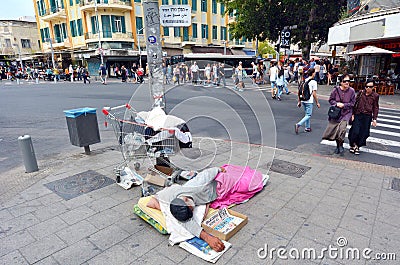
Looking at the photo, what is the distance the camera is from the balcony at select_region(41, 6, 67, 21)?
3562 centimetres

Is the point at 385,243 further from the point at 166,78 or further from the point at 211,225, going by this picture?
the point at 166,78

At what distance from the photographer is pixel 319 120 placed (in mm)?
9117

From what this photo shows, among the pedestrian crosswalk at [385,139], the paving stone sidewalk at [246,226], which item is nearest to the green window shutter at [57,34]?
the paving stone sidewalk at [246,226]

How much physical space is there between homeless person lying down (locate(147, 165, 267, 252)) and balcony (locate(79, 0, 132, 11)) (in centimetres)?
3334

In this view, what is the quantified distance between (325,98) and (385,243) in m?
12.5

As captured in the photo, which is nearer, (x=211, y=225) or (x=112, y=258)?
(x=112, y=258)

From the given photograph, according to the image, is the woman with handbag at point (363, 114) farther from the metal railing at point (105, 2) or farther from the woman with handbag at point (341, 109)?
the metal railing at point (105, 2)

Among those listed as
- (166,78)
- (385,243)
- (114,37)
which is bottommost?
(385,243)

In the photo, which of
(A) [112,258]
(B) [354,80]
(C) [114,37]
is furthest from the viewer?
(C) [114,37]

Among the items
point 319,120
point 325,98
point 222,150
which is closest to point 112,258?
point 222,150

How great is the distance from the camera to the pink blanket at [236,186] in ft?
11.8

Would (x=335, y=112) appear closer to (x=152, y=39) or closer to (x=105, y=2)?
(x=152, y=39)

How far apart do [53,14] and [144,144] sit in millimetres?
41319

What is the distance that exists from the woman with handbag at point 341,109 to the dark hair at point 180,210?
4270mm
